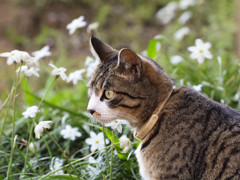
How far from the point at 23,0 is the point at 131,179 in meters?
5.71

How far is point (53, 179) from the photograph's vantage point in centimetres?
206

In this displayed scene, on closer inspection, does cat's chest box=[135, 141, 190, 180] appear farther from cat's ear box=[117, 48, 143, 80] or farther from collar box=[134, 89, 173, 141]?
cat's ear box=[117, 48, 143, 80]

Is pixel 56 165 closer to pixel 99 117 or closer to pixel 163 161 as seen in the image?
pixel 99 117

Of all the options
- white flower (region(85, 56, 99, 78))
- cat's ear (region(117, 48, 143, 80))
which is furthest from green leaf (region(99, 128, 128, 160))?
white flower (region(85, 56, 99, 78))

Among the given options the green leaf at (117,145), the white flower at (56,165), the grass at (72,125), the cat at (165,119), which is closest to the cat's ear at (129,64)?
the cat at (165,119)

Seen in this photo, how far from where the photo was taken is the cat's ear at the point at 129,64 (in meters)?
1.74

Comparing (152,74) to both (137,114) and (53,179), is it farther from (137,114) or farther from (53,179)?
(53,179)

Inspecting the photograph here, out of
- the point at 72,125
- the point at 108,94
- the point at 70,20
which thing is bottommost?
the point at 108,94

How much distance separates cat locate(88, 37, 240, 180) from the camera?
1.74 metres

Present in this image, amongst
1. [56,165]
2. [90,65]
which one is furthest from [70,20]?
[56,165]

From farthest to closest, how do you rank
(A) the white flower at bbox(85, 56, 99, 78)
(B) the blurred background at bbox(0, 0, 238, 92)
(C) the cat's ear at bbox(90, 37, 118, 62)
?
1. (B) the blurred background at bbox(0, 0, 238, 92)
2. (A) the white flower at bbox(85, 56, 99, 78)
3. (C) the cat's ear at bbox(90, 37, 118, 62)

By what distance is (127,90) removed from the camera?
5.97ft

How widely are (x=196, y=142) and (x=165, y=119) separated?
0.20 meters

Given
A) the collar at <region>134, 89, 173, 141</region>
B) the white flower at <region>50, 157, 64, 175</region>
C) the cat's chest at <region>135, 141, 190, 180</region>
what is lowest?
the cat's chest at <region>135, 141, 190, 180</region>
